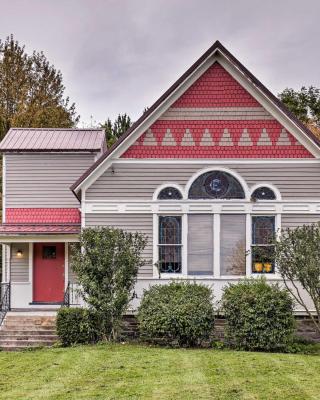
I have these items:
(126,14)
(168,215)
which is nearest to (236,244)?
(168,215)

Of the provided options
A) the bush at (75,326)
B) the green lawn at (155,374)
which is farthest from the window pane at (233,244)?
the bush at (75,326)

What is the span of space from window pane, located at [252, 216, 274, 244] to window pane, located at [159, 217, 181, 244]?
2195 mm

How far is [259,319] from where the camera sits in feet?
46.3

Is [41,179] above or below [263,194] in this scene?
above

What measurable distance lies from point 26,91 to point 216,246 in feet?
75.5

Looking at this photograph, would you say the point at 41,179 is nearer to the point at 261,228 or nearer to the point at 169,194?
the point at 169,194

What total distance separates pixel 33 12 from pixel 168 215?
1641cm

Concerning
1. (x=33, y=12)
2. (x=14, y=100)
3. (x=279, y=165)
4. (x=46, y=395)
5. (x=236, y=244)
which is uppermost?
(x=33, y=12)

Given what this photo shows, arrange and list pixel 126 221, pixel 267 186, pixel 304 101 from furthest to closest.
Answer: pixel 304 101 < pixel 126 221 < pixel 267 186

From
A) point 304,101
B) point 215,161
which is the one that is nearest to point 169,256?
point 215,161

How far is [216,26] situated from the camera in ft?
81.4

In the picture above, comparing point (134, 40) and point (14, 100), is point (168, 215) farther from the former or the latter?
point (14, 100)

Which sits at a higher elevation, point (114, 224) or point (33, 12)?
point (33, 12)

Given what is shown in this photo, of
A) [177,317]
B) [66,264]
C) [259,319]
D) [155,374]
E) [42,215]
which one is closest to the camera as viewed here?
[155,374]
